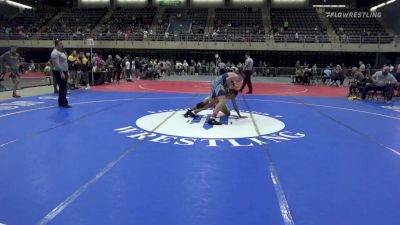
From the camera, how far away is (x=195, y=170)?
4.93 meters

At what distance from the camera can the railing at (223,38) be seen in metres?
30.5

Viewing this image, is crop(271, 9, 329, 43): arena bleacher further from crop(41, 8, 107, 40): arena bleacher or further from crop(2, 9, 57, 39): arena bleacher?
crop(2, 9, 57, 39): arena bleacher

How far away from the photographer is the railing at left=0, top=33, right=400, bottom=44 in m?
30.5

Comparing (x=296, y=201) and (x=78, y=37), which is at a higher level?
(x=78, y=37)

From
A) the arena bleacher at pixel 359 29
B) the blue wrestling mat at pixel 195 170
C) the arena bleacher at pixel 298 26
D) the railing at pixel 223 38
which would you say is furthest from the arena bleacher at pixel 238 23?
the blue wrestling mat at pixel 195 170

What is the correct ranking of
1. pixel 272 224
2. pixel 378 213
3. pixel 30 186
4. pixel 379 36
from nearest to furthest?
pixel 272 224 < pixel 378 213 < pixel 30 186 < pixel 379 36

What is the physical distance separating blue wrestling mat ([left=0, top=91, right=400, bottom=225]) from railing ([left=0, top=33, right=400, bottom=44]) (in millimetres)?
23432

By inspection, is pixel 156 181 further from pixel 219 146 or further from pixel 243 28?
pixel 243 28

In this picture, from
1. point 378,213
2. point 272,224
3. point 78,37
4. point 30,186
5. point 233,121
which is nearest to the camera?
point 272,224

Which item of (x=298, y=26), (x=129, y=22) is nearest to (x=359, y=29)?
(x=298, y=26)

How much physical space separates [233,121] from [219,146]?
2.30 metres

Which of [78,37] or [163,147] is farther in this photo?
[78,37]

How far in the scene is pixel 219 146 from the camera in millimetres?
6203

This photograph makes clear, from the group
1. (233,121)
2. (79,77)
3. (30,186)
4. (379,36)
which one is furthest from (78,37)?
(30,186)
